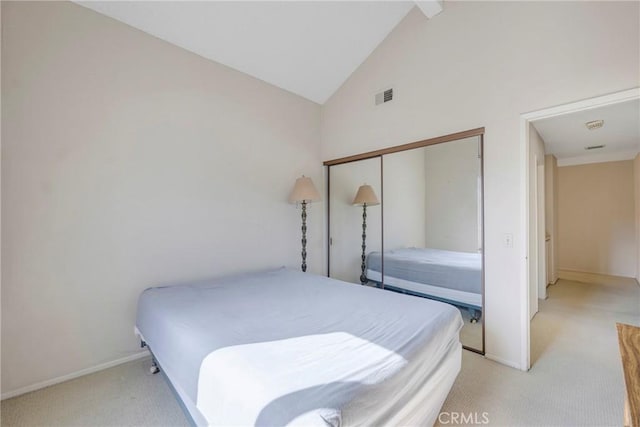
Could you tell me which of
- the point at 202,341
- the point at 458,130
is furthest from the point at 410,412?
Result: the point at 458,130

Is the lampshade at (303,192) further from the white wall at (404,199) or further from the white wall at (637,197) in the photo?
the white wall at (637,197)

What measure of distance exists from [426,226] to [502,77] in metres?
1.53

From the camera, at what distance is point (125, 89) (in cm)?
234

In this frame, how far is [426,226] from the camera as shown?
300 cm

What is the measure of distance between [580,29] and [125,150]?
12.1ft

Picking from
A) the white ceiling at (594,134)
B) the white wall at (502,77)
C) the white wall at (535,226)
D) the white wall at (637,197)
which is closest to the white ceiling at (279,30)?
the white wall at (502,77)

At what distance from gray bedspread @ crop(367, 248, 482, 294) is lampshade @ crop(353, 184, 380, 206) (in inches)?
25.3

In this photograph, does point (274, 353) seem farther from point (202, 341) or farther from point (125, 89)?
point (125, 89)

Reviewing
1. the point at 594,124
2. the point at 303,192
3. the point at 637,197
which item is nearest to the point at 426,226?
the point at 303,192

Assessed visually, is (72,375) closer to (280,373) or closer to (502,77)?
(280,373)

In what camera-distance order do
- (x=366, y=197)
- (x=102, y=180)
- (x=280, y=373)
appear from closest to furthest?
1. (x=280, y=373)
2. (x=102, y=180)
3. (x=366, y=197)

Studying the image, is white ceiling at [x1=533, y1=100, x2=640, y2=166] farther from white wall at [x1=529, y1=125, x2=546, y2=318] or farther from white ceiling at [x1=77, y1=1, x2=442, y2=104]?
white ceiling at [x1=77, y1=1, x2=442, y2=104]

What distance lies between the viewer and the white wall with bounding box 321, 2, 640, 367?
1.94m
